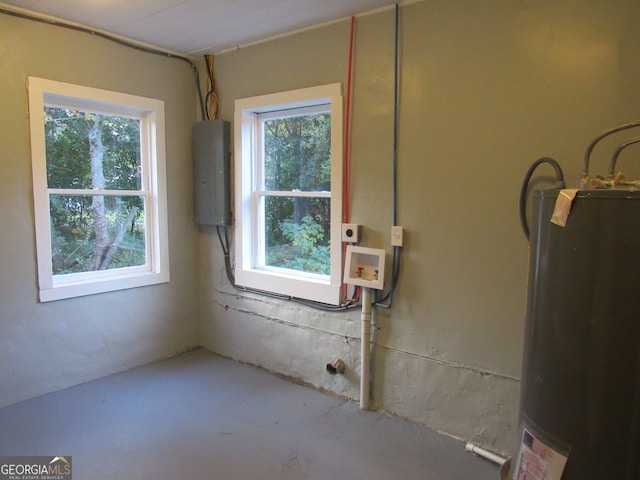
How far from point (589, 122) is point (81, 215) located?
123 inches

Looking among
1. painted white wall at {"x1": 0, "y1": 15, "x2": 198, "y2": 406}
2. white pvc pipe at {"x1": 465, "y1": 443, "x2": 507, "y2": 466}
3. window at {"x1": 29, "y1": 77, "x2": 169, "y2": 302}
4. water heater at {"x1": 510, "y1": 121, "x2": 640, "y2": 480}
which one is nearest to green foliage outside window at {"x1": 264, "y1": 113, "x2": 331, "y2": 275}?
painted white wall at {"x1": 0, "y1": 15, "x2": 198, "y2": 406}

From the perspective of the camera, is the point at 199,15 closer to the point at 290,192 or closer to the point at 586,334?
the point at 290,192

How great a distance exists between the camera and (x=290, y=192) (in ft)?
9.91

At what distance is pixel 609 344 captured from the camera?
130 cm

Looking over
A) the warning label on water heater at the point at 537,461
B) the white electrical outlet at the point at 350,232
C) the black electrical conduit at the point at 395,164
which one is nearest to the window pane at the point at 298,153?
the white electrical outlet at the point at 350,232

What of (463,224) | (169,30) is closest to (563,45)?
(463,224)

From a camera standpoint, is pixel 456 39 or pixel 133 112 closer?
pixel 456 39

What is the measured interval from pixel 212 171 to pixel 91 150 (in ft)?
2.79

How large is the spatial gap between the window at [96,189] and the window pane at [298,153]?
0.87m

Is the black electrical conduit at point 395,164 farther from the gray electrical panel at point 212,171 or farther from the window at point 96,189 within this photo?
the window at point 96,189

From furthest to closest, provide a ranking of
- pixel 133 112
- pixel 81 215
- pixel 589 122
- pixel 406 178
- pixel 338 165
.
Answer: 1. pixel 133 112
2. pixel 81 215
3. pixel 338 165
4. pixel 406 178
5. pixel 589 122

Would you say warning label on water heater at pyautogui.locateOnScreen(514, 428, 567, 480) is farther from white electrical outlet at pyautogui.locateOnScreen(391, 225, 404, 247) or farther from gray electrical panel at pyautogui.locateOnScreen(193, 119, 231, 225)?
gray electrical panel at pyautogui.locateOnScreen(193, 119, 231, 225)

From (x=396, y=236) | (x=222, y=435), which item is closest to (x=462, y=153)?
(x=396, y=236)

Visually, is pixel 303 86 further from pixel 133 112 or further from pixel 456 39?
pixel 133 112
